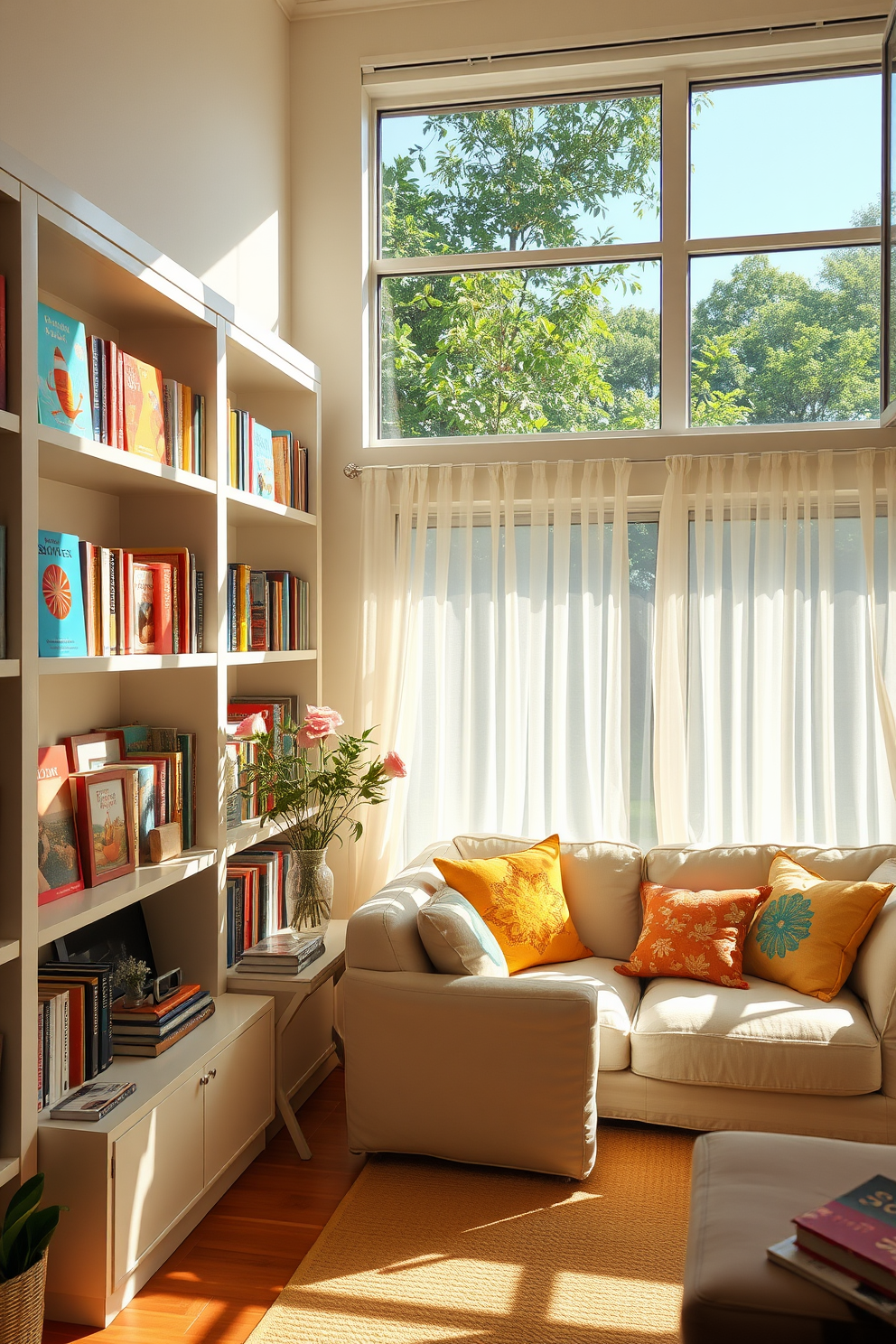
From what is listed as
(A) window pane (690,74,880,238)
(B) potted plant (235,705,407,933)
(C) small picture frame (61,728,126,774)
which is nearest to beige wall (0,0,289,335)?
(C) small picture frame (61,728,126,774)

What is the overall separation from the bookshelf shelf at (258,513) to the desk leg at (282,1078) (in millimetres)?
1520

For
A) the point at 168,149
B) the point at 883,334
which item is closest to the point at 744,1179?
the point at 883,334

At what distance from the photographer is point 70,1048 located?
2.35m

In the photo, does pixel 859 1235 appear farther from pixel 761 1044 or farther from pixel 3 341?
pixel 3 341

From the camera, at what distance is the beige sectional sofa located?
274 centimetres

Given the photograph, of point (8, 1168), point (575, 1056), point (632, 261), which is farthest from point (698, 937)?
point (632, 261)

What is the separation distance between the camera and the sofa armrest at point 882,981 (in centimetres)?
286

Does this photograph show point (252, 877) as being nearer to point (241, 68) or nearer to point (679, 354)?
point (679, 354)

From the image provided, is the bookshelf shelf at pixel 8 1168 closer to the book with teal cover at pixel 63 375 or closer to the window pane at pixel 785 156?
the book with teal cover at pixel 63 375

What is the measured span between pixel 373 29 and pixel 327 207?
695 millimetres

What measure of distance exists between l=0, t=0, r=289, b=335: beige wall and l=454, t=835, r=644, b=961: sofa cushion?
2333 millimetres

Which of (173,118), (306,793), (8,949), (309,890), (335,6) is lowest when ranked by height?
(309,890)

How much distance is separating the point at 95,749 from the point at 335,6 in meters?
3.15

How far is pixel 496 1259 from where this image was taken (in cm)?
241
